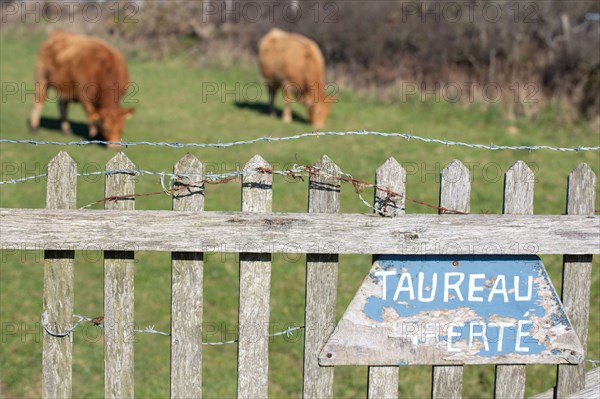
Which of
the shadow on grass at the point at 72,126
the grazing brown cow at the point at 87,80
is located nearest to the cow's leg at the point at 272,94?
the grazing brown cow at the point at 87,80

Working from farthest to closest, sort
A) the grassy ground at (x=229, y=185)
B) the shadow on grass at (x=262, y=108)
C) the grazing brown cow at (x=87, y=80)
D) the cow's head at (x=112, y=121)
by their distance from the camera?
the shadow on grass at (x=262, y=108)
the grazing brown cow at (x=87, y=80)
the cow's head at (x=112, y=121)
the grassy ground at (x=229, y=185)

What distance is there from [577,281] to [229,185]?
7.73 meters

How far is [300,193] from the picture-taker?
32.9 feet

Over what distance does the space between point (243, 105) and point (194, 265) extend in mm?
14145

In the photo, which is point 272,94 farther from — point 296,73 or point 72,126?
point 72,126

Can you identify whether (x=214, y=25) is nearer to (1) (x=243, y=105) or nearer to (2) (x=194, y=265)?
(1) (x=243, y=105)

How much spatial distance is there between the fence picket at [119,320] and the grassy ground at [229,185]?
137 cm

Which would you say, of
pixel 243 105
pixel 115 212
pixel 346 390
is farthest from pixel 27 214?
pixel 243 105

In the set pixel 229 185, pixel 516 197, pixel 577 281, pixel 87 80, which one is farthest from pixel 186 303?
pixel 87 80

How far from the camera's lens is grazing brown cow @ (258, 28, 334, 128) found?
15.4 m

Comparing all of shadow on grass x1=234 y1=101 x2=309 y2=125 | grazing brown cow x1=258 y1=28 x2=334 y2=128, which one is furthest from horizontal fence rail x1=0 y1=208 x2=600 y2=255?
shadow on grass x1=234 y1=101 x2=309 y2=125

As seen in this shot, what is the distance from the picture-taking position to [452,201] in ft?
11.8

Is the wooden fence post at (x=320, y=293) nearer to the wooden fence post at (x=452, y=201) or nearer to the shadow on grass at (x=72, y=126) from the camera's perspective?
the wooden fence post at (x=452, y=201)

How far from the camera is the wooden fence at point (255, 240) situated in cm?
339
